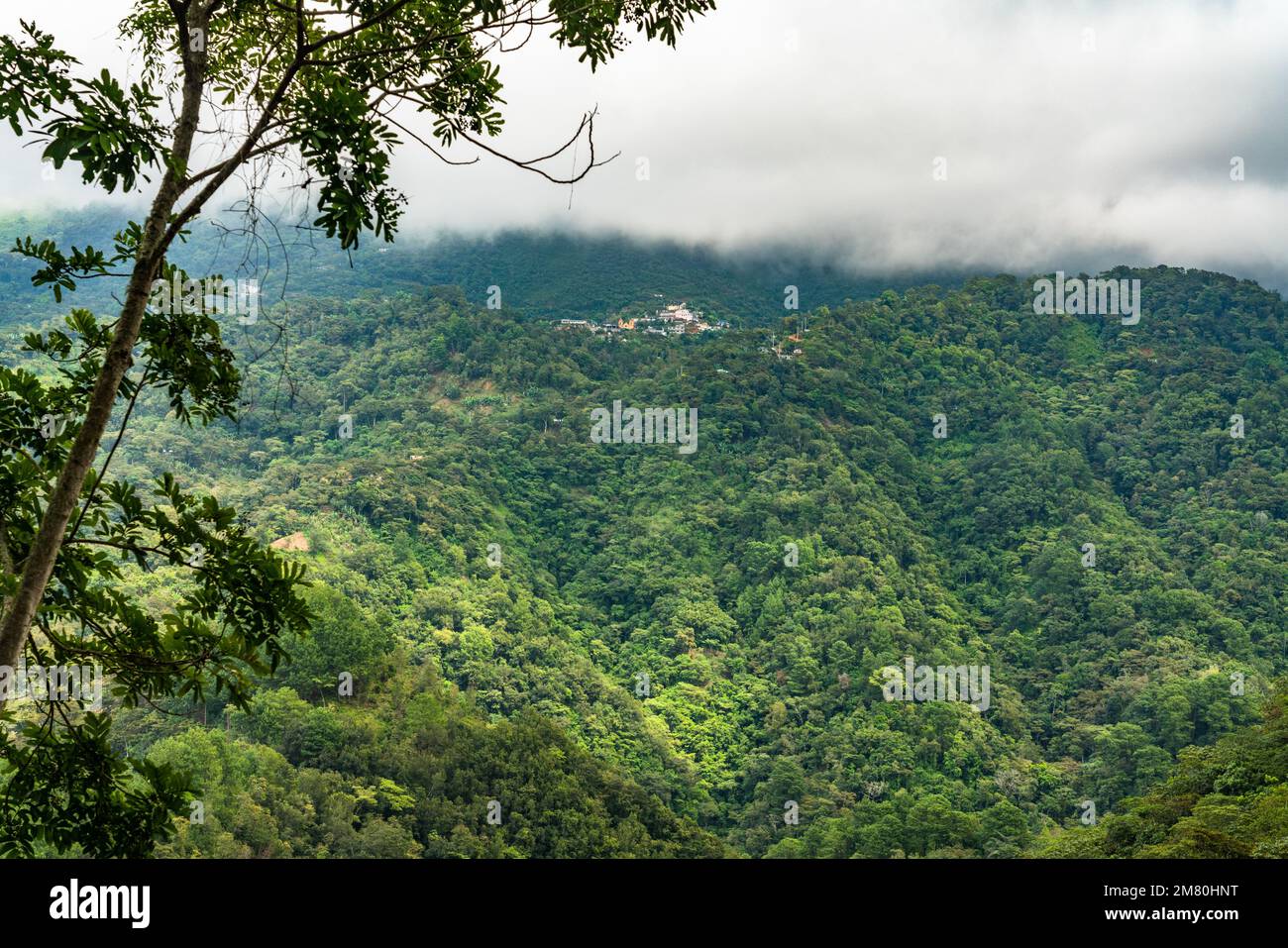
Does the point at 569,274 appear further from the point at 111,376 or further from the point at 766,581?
the point at 111,376

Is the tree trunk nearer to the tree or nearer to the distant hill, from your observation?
the tree

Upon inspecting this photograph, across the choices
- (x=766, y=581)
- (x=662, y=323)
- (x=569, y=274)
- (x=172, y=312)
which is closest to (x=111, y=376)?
(x=172, y=312)

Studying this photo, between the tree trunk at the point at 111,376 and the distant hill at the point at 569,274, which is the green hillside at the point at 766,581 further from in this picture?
the tree trunk at the point at 111,376

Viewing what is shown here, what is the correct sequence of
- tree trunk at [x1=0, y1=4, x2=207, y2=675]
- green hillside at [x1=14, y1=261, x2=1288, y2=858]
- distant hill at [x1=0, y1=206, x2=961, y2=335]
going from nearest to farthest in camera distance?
1. tree trunk at [x1=0, y1=4, x2=207, y2=675]
2. green hillside at [x1=14, y1=261, x2=1288, y2=858]
3. distant hill at [x1=0, y1=206, x2=961, y2=335]

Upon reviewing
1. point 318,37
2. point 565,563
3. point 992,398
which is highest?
point 992,398

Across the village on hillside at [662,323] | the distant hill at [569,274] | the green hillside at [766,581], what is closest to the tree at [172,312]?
the green hillside at [766,581]

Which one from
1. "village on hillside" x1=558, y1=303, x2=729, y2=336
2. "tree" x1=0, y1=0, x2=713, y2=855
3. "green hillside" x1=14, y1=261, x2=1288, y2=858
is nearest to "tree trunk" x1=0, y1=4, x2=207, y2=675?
"tree" x1=0, y1=0, x2=713, y2=855

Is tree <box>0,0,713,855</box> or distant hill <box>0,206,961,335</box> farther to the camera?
distant hill <box>0,206,961,335</box>
